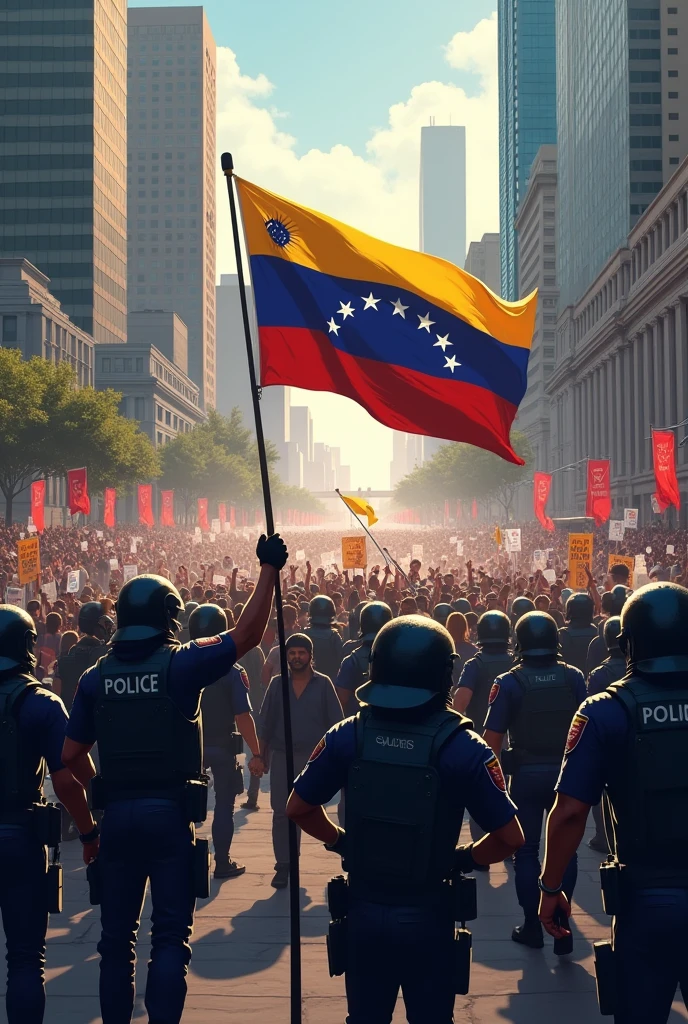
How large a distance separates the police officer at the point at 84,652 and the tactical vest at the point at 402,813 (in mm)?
5686

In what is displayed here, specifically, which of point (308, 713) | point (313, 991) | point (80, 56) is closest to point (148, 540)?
point (308, 713)

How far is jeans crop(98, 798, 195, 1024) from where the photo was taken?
448cm

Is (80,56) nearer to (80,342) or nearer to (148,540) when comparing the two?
(80,342)

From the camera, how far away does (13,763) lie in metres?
4.59

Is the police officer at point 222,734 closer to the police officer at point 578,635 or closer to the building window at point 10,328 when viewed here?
the police officer at point 578,635

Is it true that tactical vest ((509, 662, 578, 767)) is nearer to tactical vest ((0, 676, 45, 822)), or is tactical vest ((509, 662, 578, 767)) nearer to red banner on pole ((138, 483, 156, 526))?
tactical vest ((0, 676, 45, 822))

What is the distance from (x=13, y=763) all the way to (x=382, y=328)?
12.7 ft

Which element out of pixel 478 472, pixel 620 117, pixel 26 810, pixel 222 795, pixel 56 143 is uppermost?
pixel 56 143

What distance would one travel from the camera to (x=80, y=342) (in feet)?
317

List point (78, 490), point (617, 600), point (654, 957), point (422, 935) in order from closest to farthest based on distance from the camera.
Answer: point (654, 957) → point (422, 935) → point (617, 600) → point (78, 490)

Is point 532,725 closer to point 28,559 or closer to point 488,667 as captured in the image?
point 488,667

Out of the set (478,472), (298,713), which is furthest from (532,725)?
(478,472)

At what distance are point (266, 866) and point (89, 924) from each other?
1.78 metres

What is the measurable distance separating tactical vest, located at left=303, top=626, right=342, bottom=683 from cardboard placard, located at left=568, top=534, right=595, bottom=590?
10333 mm
